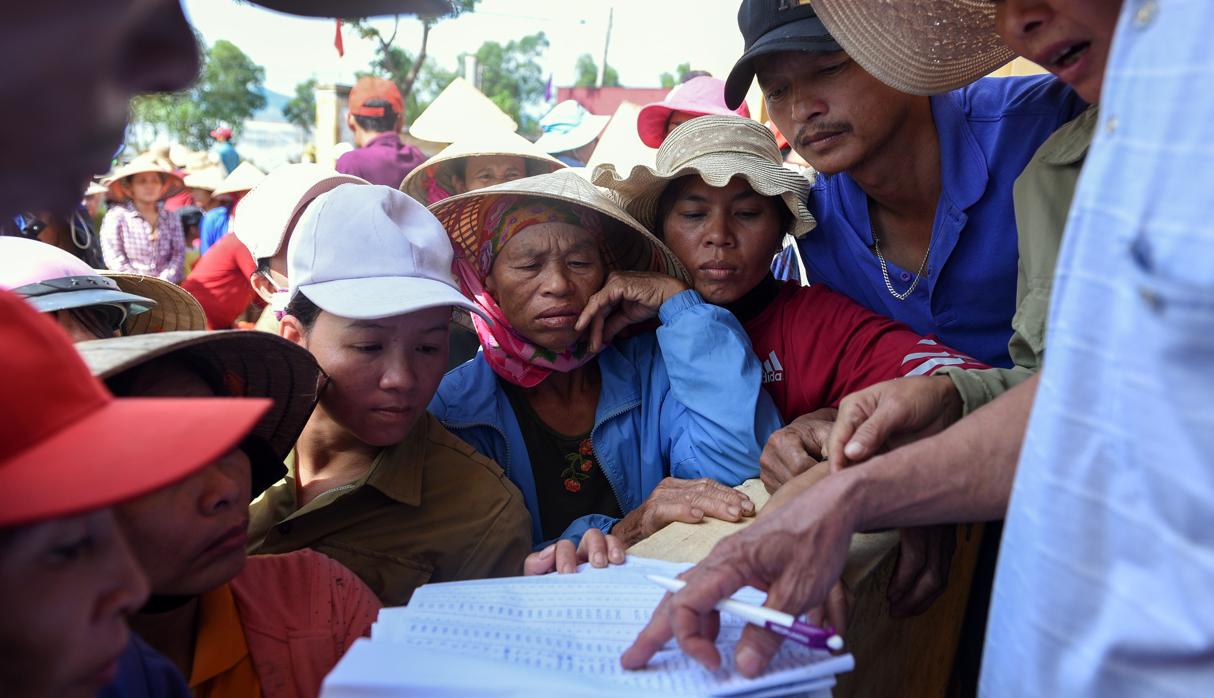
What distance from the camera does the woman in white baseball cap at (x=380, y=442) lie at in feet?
6.73

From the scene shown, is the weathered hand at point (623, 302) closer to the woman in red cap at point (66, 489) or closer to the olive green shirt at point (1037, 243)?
the olive green shirt at point (1037, 243)

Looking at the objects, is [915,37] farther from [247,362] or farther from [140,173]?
[140,173]

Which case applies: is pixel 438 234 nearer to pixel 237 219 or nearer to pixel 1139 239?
pixel 237 219

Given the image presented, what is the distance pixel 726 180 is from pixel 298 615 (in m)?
1.50

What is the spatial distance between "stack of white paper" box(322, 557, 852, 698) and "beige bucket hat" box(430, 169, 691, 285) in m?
1.33

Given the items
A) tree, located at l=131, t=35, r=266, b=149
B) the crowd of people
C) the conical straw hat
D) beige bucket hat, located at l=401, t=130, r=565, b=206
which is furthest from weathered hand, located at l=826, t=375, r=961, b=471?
tree, located at l=131, t=35, r=266, b=149

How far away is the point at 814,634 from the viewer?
3.65 ft

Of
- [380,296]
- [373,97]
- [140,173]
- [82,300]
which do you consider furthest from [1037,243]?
[140,173]

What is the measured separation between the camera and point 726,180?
2396 millimetres

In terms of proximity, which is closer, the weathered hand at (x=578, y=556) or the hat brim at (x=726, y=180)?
the weathered hand at (x=578, y=556)


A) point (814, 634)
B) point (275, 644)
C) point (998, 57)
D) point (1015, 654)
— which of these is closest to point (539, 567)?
point (275, 644)

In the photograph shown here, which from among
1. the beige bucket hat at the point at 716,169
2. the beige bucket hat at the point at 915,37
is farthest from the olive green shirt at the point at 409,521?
the beige bucket hat at the point at 915,37

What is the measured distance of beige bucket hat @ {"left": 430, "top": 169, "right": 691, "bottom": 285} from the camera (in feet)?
8.27

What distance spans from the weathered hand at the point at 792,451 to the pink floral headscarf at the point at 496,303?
0.72 m
